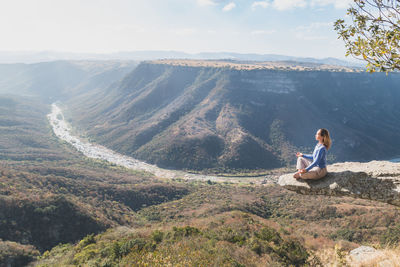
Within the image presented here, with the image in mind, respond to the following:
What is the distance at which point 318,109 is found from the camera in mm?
139750

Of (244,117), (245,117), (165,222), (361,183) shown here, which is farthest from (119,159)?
(361,183)

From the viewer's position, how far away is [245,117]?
12669 cm

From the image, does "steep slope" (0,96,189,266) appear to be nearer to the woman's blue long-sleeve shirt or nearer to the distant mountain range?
the distant mountain range

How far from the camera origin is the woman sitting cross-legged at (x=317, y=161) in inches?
405

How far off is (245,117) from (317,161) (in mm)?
118237

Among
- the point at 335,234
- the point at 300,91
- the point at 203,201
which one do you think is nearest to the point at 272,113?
the point at 300,91

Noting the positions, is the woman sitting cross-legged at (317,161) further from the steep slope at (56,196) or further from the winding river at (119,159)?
the winding river at (119,159)

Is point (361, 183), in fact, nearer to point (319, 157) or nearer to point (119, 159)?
point (319, 157)

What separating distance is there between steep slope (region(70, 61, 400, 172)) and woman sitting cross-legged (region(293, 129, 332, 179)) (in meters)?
91.5

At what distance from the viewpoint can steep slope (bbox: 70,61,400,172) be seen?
357 ft

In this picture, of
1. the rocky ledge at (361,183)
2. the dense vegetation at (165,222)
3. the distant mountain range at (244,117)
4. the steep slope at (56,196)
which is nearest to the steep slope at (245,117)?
the distant mountain range at (244,117)

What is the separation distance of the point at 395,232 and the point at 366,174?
88.1 ft

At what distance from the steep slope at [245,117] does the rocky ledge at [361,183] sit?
91106 millimetres

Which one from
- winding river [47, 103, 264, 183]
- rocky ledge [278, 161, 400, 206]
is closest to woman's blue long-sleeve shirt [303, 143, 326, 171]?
rocky ledge [278, 161, 400, 206]
